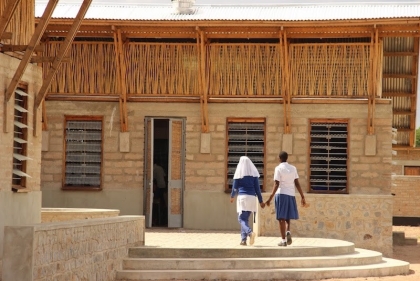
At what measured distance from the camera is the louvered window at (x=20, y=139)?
17844 mm

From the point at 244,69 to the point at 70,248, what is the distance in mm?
11935

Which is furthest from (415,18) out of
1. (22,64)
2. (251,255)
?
(22,64)

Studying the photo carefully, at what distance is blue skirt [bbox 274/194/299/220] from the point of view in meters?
18.9

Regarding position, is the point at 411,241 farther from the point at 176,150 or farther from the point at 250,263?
the point at 250,263

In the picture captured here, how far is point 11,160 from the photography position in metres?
17.4

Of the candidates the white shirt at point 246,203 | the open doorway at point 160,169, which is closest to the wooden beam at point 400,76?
the open doorway at point 160,169

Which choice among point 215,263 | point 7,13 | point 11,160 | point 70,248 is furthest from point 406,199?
point 70,248

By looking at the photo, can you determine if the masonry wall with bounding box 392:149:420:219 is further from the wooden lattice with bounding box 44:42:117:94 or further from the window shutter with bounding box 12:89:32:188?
the window shutter with bounding box 12:89:32:188

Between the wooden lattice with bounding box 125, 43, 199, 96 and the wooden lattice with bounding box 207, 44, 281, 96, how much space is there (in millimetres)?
483

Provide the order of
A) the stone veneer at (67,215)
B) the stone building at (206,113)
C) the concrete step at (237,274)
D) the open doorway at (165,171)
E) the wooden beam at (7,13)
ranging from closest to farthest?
the wooden beam at (7,13) → the concrete step at (237,274) → the stone veneer at (67,215) → the stone building at (206,113) → the open doorway at (165,171)

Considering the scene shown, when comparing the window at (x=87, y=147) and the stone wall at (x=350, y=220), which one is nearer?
the stone wall at (x=350, y=220)

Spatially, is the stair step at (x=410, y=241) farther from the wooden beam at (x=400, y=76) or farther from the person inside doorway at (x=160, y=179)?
the person inside doorway at (x=160, y=179)

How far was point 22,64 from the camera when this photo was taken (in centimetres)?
1678

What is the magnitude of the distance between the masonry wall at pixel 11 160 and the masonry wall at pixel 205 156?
7025 millimetres
